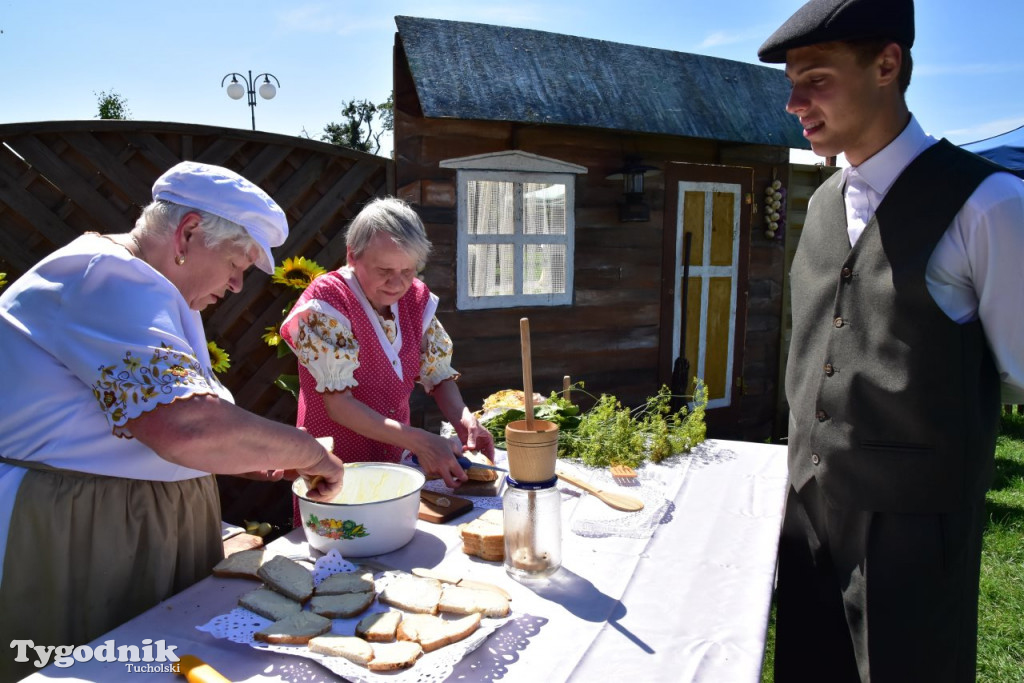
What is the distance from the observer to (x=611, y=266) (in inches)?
201

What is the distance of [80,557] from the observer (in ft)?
4.29

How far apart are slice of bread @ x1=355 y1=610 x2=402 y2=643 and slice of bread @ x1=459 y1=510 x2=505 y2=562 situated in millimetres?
293

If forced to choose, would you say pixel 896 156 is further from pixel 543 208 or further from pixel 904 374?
pixel 543 208

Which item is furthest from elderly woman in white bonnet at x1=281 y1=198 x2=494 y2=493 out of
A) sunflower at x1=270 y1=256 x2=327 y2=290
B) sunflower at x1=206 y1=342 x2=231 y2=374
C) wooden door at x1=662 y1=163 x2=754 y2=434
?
wooden door at x1=662 y1=163 x2=754 y2=434

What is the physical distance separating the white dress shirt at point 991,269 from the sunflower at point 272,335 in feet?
9.74

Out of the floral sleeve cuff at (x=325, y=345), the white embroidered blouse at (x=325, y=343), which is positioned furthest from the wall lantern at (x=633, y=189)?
the floral sleeve cuff at (x=325, y=345)

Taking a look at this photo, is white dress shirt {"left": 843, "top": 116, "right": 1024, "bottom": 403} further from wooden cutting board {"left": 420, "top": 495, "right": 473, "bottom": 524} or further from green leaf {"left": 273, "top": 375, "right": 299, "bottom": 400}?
green leaf {"left": 273, "top": 375, "right": 299, "bottom": 400}

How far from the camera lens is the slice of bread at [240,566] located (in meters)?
1.31

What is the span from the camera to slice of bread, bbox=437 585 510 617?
1.18 m

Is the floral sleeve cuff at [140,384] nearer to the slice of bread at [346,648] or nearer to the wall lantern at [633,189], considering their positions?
the slice of bread at [346,648]

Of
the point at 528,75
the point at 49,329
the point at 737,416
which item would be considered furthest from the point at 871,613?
the point at 737,416

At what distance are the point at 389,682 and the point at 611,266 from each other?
437cm

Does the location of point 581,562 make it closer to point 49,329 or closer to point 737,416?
point 49,329

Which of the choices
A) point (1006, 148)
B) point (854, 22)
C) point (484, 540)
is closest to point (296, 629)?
point (484, 540)
